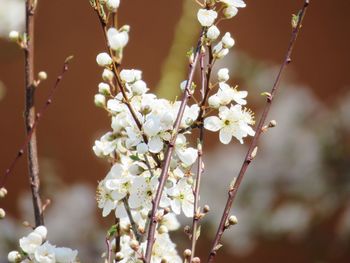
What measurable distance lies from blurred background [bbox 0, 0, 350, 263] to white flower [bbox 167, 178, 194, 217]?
135 centimetres

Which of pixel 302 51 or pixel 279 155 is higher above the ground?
pixel 302 51

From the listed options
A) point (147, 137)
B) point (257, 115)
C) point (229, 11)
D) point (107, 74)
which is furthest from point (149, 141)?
point (257, 115)

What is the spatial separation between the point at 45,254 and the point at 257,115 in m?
1.78

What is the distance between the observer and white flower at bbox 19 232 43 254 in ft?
2.94

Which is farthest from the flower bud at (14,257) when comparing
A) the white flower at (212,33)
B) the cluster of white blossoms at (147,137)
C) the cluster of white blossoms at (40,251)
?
the white flower at (212,33)

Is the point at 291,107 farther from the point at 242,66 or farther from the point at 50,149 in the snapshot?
the point at 50,149

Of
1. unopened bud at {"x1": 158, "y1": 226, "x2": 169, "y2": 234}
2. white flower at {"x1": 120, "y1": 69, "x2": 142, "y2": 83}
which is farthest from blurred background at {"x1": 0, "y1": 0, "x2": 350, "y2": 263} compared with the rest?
white flower at {"x1": 120, "y1": 69, "x2": 142, "y2": 83}

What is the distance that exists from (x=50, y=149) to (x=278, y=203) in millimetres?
948

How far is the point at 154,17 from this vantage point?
269 centimetres

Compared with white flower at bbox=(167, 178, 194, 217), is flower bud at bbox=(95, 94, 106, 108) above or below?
above

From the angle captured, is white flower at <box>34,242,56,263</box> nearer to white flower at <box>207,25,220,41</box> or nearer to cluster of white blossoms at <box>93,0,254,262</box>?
cluster of white blossoms at <box>93,0,254,262</box>

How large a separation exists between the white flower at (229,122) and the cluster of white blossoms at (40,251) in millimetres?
261

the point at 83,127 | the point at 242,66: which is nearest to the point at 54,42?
the point at 83,127

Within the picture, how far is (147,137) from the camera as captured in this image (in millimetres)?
907
